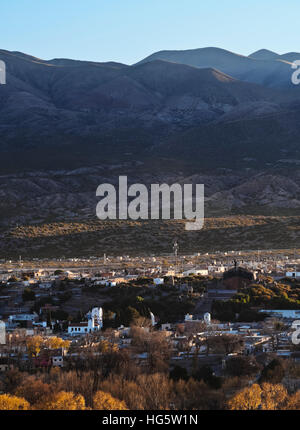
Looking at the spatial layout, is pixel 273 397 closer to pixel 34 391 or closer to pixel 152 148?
pixel 34 391

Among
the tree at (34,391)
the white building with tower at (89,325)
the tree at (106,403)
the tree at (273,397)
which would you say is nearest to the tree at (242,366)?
the tree at (273,397)

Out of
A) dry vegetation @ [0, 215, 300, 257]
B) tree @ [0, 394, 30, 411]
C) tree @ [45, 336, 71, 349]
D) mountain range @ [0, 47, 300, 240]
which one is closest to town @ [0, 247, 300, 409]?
tree @ [45, 336, 71, 349]

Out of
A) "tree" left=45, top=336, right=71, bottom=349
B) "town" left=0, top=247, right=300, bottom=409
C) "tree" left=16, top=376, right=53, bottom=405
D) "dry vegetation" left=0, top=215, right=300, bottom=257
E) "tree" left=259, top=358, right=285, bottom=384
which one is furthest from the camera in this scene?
"dry vegetation" left=0, top=215, right=300, bottom=257

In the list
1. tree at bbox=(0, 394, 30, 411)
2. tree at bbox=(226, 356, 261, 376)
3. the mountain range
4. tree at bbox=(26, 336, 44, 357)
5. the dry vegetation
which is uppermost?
the mountain range

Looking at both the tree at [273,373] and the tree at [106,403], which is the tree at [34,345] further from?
the tree at [273,373]

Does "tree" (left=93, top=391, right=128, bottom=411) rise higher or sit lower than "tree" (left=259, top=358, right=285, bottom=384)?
lower

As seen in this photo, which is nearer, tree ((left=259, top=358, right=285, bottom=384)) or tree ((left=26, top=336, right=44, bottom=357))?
tree ((left=259, top=358, right=285, bottom=384))

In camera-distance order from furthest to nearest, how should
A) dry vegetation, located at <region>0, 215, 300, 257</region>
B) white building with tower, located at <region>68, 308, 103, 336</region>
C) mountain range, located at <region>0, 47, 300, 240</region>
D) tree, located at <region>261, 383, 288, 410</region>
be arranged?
1. mountain range, located at <region>0, 47, 300, 240</region>
2. dry vegetation, located at <region>0, 215, 300, 257</region>
3. white building with tower, located at <region>68, 308, 103, 336</region>
4. tree, located at <region>261, 383, 288, 410</region>

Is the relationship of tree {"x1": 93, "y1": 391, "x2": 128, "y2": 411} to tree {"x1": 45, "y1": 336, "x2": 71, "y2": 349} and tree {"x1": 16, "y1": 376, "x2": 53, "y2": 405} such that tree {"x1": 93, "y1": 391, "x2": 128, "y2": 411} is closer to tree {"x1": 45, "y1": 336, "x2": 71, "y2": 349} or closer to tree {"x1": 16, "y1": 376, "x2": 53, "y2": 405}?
tree {"x1": 16, "y1": 376, "x2": 53, "y2": 405}
